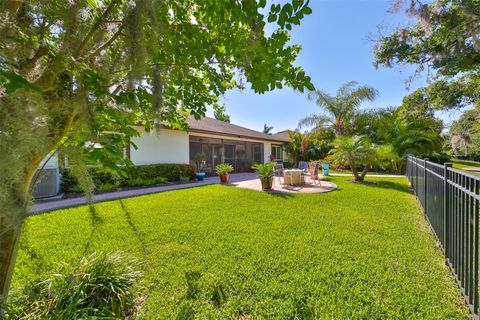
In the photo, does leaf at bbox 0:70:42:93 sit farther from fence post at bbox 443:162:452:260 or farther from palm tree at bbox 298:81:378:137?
palm tree at bbox 298:81:378:137

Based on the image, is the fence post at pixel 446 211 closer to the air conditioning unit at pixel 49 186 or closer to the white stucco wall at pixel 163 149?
the air conditioning unit at pixel 49 186

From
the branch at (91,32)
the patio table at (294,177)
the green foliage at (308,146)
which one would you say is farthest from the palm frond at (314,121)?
the branch at (91,32)

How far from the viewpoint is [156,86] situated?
2104 mm

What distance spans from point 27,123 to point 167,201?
6953 millimetres

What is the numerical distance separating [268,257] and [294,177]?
7792mm

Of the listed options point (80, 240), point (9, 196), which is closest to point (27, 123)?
point (9, 196)

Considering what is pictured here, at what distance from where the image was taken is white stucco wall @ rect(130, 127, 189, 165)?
476 inches

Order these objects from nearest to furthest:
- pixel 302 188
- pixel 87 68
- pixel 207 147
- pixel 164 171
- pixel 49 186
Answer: pixel 87 68, pixel 49 186, pixel 302 188, pixel 164 171, pixel 207 147

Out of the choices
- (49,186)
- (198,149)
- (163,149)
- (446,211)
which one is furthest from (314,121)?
(49,186)

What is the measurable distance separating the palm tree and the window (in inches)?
216

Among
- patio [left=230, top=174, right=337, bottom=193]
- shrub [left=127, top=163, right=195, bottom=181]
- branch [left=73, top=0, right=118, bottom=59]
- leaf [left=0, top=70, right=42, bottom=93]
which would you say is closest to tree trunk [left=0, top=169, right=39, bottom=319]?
leaf [left=0, top=70, right=42, bottom=93]

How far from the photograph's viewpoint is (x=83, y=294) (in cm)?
253

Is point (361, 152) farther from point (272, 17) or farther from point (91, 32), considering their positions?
point (91, 32)

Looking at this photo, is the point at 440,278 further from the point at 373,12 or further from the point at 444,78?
the point at 444,78
